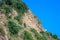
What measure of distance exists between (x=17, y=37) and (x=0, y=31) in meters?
3.92

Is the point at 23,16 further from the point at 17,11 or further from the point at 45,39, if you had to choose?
the point at 45,39

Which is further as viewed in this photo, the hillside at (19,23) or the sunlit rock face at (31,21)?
the sunlit rock face at (31,21)

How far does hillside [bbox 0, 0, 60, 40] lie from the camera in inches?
2150

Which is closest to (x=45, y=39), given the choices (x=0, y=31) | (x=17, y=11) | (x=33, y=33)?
(x=33, y=33)

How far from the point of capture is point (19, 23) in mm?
60656

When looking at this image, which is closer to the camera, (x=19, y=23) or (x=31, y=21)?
(x=19, y=23)

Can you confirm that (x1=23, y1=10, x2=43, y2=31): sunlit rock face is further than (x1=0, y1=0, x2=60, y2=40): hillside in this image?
Yes

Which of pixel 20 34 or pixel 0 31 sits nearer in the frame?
pixel 0 31

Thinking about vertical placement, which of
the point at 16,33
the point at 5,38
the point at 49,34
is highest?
the point at 49,34

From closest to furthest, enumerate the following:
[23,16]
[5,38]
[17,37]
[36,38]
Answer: [5,38]
[17,37]
[36,38]
[23,16]

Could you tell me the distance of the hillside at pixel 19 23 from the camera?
5460 centimetres

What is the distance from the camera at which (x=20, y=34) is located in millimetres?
56000

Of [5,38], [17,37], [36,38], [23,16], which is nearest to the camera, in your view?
[5,38]

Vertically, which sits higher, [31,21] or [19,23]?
[31,21]
